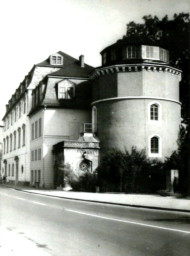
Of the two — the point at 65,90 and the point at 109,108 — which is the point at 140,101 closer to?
the point at 109,108

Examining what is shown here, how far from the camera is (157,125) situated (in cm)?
3878

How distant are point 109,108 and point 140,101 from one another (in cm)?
294

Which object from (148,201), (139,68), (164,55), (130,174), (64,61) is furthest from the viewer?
(64,61)

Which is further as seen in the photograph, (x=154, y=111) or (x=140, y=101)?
(x=154, y=111)

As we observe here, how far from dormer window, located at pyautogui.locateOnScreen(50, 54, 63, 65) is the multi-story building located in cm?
28

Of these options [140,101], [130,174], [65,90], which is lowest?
[130,174]

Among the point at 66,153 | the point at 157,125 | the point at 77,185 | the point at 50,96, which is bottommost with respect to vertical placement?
the point at 77,185

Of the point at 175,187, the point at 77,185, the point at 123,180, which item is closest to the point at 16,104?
the point at 77,185

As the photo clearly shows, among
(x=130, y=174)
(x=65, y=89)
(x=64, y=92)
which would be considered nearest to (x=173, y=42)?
(x=130, y=174)

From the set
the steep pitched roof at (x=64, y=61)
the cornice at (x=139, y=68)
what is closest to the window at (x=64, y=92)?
the steep pitched roof at (x=64, y=61)

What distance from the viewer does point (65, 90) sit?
46.5 meters

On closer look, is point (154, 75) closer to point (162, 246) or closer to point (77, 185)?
point (77, 185)

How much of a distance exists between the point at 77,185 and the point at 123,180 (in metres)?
4.64

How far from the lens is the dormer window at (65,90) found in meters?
46.2
